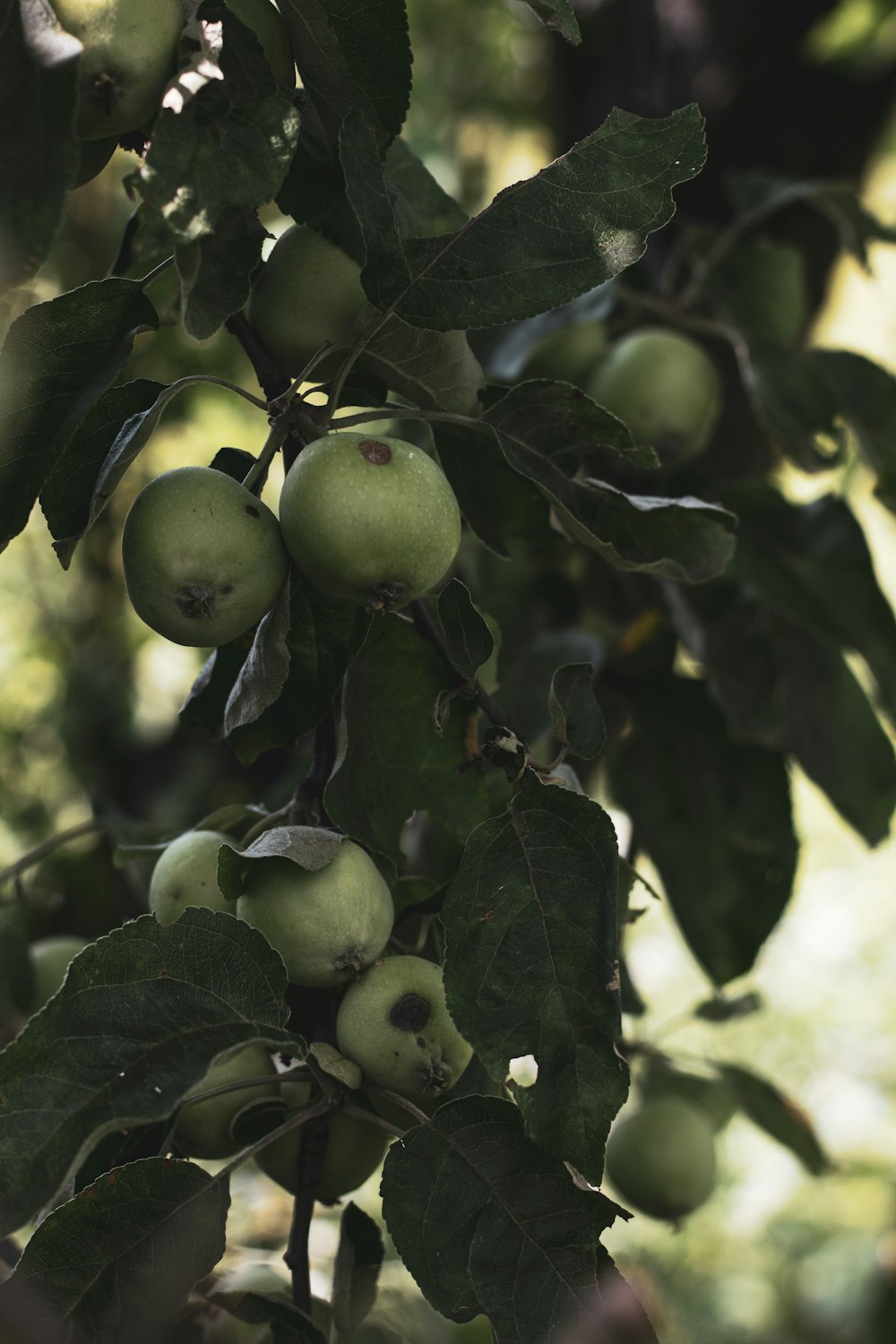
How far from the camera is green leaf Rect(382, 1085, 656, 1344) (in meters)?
0.54

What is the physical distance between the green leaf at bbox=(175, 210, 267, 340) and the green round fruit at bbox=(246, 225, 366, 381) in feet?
0.28

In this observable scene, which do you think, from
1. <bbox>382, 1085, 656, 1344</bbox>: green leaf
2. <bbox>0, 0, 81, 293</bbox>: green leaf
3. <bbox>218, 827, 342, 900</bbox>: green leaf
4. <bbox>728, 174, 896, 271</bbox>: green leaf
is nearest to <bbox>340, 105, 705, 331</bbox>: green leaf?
<bbox>0, 0, 81, 293</bbox>: green leaf

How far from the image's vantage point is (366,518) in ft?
1.80

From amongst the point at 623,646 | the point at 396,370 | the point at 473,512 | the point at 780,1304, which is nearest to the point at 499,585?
the point at 623,646

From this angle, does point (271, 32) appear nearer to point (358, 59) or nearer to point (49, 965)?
point (358, 59)

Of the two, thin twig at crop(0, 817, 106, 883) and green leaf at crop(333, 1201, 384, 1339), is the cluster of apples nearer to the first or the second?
green leaf at crop(333, 1201, 384, 1339)

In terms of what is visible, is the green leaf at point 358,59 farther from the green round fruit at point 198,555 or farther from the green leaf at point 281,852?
the green leaf at point 281,852

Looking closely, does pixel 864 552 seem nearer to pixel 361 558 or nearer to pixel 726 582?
pixel 726 582

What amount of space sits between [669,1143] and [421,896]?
1.55ft

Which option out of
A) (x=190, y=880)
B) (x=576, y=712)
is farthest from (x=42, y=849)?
(x=576, y=712)

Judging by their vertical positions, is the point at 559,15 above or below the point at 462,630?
above

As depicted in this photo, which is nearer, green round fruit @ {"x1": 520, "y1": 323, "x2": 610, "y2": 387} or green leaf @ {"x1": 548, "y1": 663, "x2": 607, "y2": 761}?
green leaf @ {"x1": 548, "y1": 663, "x2": 607, "y2": 761}

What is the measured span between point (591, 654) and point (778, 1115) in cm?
46

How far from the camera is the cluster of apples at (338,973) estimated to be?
0.59m
